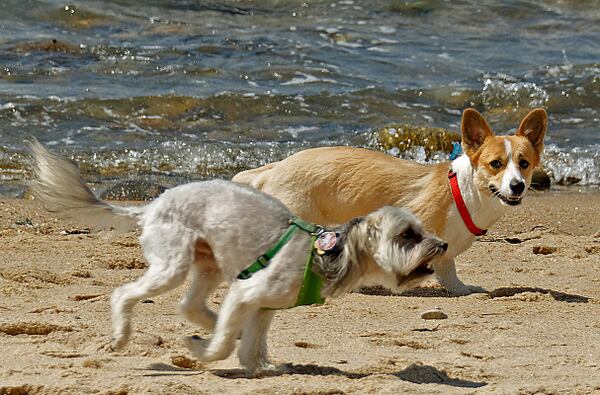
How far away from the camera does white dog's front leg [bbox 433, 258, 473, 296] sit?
723cm

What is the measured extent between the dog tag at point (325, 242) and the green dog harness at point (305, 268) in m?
0.03

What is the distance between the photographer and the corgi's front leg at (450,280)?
7.23 metres

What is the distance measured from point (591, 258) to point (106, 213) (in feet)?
13.7

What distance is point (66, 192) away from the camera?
5613 mm

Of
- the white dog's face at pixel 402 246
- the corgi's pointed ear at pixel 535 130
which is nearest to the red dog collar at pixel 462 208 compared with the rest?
the corgi's pointed ear at pixel 535 130

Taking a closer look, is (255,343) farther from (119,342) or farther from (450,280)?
(450,280)

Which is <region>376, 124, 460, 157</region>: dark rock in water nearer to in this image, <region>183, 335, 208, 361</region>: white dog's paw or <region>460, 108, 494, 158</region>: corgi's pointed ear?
<region>460, 108, 494, 158</region>: corgi's pointed ear

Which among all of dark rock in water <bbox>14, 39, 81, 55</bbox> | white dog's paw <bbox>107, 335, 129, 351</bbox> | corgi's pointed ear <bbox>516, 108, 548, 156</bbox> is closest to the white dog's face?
white dog's paw <bbox>107, 335, 129, 351</bbox>

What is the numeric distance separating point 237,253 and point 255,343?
426 mm

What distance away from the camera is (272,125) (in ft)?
45.1

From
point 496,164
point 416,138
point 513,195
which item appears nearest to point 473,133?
point 496,164

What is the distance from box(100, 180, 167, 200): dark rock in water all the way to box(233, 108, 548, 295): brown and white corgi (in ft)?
10.5

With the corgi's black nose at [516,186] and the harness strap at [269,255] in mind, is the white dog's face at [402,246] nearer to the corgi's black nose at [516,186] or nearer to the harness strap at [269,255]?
the harness strap at [269,255]

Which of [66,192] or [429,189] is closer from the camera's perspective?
[66,192]
